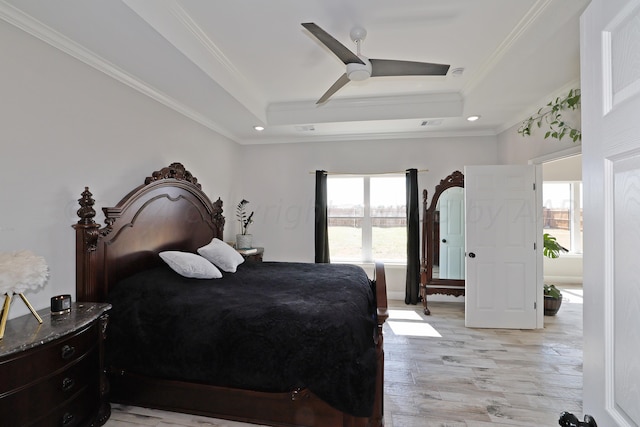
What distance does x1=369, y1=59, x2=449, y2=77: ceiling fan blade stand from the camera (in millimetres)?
2021

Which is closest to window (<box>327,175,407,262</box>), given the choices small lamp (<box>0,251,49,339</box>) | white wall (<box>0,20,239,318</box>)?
white wall (<box>0,20,239,318</box>)

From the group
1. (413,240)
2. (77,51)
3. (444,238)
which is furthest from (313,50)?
(444,238)

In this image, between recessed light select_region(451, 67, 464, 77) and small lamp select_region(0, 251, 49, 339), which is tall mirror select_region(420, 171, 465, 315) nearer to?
recessed light select_region(451, 67, 464, 77)

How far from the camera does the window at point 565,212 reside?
582 centimetres

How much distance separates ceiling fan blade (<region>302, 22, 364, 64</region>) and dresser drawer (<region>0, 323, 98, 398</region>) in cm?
219

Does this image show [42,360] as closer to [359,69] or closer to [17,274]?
[17,274]

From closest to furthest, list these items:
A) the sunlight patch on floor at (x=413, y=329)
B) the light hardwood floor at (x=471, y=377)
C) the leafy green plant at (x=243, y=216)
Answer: the light hardwood floor at (x=471, y=377)
the sunlight patch on floor at (x=413, y=329)
the leafy green plant at (x=243, y=216)

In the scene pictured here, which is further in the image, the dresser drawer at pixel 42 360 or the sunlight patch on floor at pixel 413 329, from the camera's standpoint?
the sunlight patch on floor at pixel 413 329

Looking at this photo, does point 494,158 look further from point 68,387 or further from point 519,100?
point 68,387

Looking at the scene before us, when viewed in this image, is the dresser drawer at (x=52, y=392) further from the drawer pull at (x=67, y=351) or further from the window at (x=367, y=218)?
the window at (x=367, y=218)

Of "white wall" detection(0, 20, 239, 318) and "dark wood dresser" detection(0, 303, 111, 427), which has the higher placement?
"white wall" detection(0, 20, 239, 318)

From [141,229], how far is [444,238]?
374cm

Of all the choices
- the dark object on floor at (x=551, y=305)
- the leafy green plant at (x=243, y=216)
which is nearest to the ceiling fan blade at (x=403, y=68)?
the leafy green plant at (x=243, y=216)

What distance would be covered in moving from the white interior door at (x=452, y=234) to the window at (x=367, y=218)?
0.60 metres
